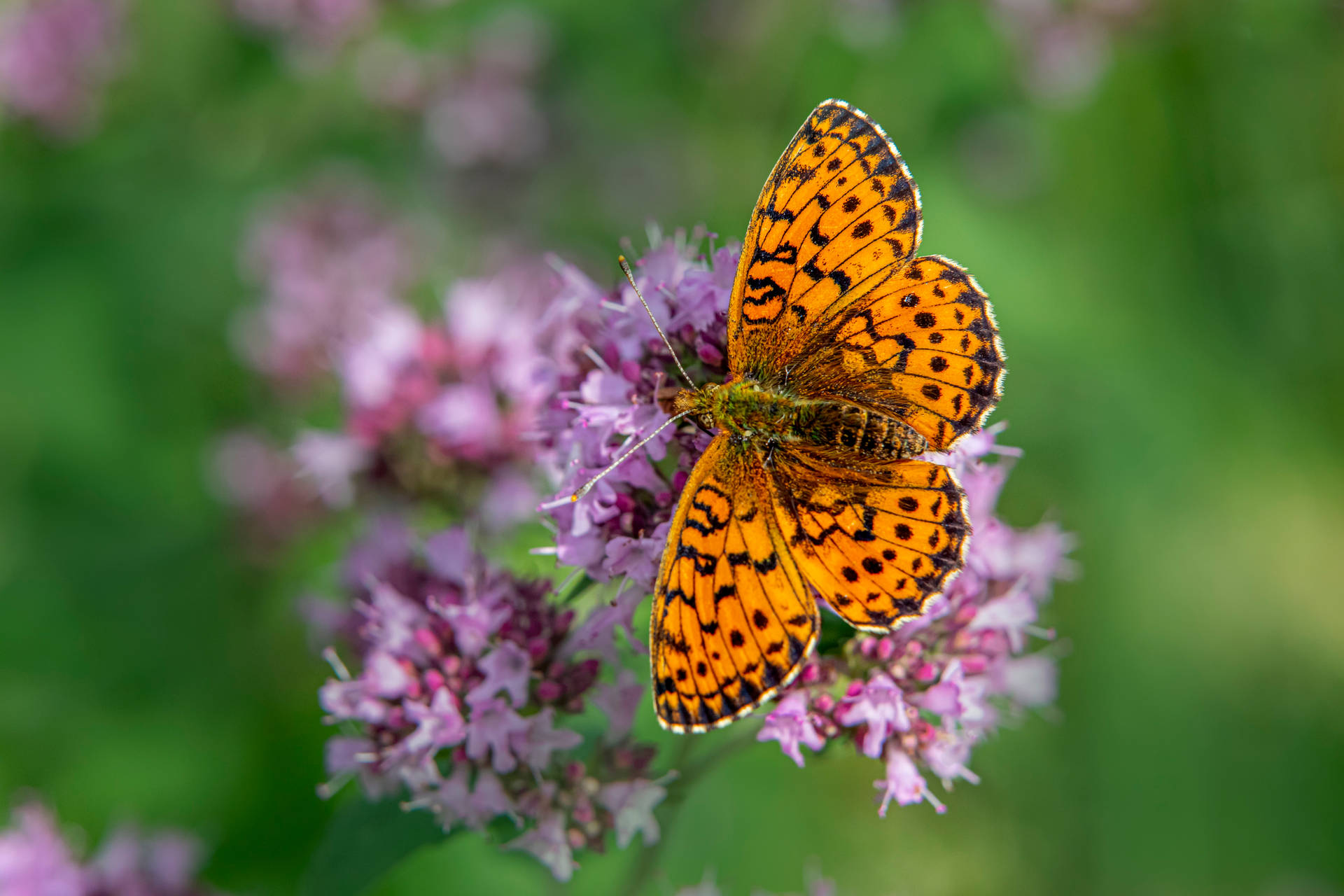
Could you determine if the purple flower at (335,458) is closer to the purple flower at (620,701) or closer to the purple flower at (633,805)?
the purple flower at (620,701)

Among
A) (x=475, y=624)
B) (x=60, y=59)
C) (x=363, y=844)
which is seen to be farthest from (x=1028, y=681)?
(x=60, y=59)

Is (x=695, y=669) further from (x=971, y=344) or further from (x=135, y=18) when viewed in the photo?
(x=135, y=18)

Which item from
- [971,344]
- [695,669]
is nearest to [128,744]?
[695,669]

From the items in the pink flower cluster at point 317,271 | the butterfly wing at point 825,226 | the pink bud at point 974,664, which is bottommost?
the pink bud at point 974,664

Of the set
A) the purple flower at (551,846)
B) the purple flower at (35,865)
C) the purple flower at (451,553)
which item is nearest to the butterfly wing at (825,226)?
the purple flower at (451,553)

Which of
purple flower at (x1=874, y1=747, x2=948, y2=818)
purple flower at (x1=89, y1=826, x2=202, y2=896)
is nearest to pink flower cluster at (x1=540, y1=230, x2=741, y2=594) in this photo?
purple flower at (x1=874, y1=747, x2=948, y2=818)

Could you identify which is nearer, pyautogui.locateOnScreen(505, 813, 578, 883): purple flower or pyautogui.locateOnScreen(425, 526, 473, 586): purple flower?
pyautogui.locateOnScreen(505, 813, 578, 883): purple flower

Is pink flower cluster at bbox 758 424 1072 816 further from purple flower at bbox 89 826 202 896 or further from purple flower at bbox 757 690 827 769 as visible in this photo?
purple flower at bbox 89 826 202 896
